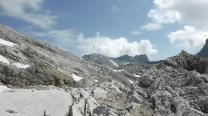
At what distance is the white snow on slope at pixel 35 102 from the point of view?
32.9 meters

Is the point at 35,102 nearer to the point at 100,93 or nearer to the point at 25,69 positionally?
the point at 100,93

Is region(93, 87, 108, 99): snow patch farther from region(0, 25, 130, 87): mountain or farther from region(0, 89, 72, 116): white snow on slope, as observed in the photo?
region(0, 25, 130, 87): mountain

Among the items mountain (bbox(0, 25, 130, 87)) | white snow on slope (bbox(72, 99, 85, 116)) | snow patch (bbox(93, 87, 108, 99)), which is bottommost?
white snow on slope (bbox(72, 99, 85, 116))

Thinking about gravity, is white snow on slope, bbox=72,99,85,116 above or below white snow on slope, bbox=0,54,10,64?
below

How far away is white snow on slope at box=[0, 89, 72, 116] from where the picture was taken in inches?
1294

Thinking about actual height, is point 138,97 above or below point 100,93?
below

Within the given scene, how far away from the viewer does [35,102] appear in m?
35.2

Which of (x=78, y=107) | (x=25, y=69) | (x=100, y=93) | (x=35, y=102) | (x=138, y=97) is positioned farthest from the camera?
(x=25, y=69)

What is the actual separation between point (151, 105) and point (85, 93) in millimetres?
7879

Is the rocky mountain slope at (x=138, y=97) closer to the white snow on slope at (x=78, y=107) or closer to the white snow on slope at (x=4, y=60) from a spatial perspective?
the white snow on slope at (x=78, y=107)

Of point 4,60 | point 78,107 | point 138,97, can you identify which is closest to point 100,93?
point 78,107

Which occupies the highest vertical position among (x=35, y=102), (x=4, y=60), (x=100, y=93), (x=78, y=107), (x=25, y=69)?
(x=4, y=60)

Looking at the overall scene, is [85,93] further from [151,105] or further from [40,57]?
[40,57]

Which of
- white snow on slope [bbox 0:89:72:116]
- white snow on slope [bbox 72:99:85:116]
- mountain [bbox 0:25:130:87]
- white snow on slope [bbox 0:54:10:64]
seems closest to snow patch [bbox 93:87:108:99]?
white snow on slope [bbox 72:99:85:116]
